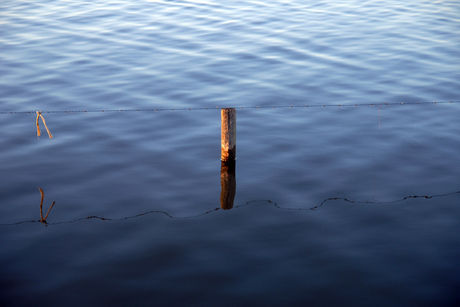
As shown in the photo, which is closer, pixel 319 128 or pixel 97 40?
pixel 319 128

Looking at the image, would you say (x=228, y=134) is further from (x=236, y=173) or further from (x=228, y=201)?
(x=228, y=201)

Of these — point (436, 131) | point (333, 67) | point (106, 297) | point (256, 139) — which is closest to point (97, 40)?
point (333, 67)

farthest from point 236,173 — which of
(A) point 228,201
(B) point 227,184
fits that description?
(A) point 228,201

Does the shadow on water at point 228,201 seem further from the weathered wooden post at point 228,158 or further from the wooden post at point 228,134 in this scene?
the wooden post at point 228,134

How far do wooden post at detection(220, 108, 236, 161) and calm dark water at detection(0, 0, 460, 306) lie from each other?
0.62 m

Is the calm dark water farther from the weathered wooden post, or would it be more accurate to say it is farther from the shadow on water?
the weathered wooden post

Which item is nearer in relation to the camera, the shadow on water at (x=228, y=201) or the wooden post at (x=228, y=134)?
the shadow on water at (x=228, y=201)

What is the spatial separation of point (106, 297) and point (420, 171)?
433 inches

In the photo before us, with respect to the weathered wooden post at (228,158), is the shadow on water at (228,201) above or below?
below

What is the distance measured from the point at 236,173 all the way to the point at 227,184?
2.32ft

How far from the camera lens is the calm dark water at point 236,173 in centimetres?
1196

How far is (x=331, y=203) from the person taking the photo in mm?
15109

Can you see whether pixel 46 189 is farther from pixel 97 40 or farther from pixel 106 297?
pixel 97 40

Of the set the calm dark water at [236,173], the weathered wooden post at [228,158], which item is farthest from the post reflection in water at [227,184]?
the calm dark water at [236,173]
